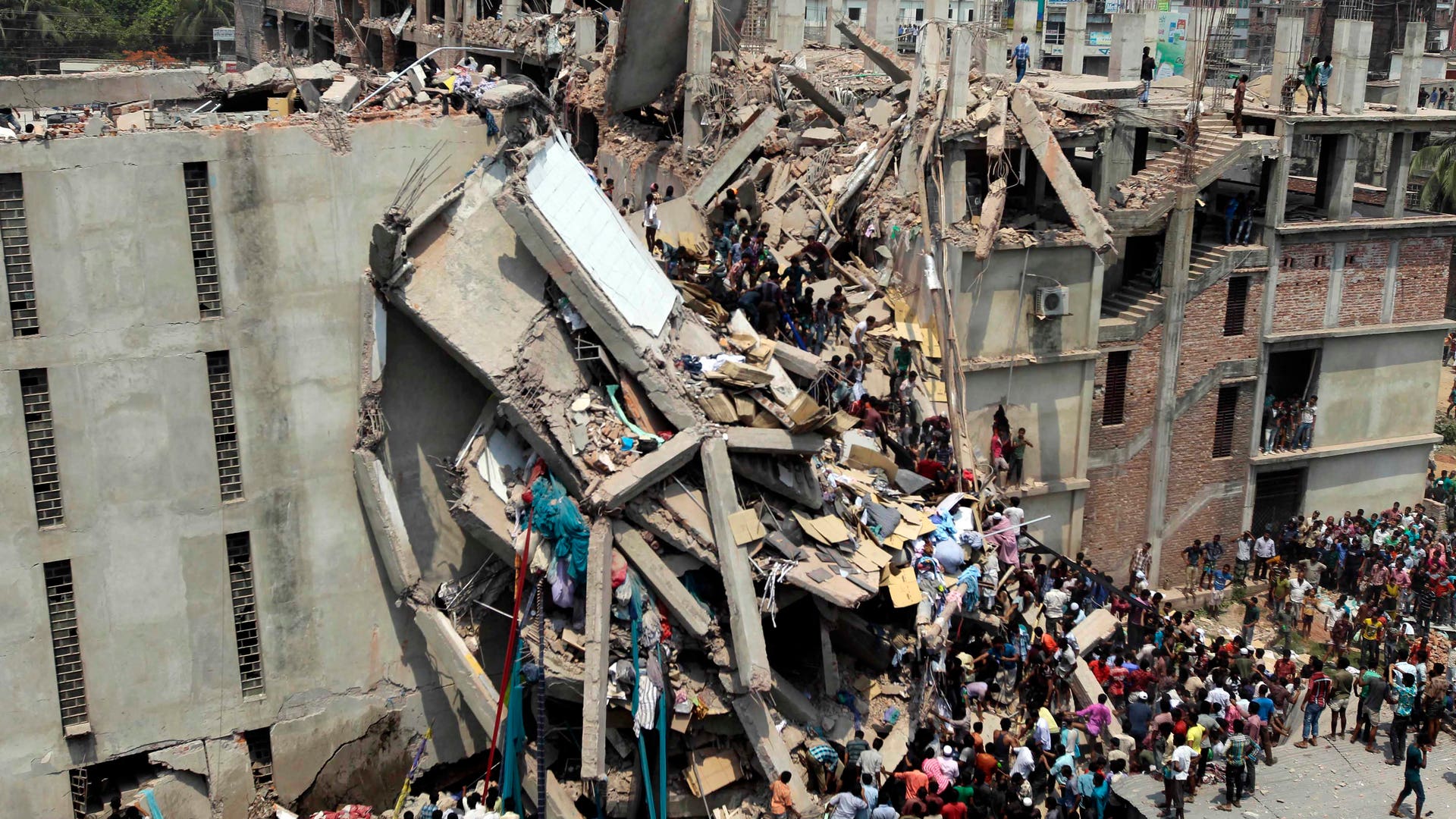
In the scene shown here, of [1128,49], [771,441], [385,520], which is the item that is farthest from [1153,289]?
[385,520]

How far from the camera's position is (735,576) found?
15.5 metres

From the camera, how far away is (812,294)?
22516 mm

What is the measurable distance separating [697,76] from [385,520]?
1549 centimetres

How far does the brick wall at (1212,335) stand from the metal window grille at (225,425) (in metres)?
17.9

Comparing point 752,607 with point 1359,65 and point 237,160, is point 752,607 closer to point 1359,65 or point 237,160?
point 237,160

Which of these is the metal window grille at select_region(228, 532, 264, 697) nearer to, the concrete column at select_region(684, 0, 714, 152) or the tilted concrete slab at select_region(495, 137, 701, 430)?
the tilted concrete slab at select_region(495, 137, 701, 430)

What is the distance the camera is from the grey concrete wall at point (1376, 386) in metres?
28.5

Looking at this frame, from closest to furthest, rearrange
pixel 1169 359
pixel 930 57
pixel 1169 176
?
pixel 930 57, pixel 1169 176, pixel 1169 359

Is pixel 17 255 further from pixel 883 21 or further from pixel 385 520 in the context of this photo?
pixel 883 21

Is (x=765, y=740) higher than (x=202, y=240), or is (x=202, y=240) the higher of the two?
(x=202, y=240)

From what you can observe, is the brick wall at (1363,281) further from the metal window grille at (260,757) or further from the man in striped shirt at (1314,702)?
the metal window grille at (260,757)

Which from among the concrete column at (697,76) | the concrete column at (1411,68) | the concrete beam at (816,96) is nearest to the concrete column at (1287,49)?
the concrete column at (1411,68)

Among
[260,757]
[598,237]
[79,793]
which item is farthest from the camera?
[598,237]

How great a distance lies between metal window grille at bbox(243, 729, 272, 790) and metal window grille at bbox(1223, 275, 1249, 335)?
19093 mm
